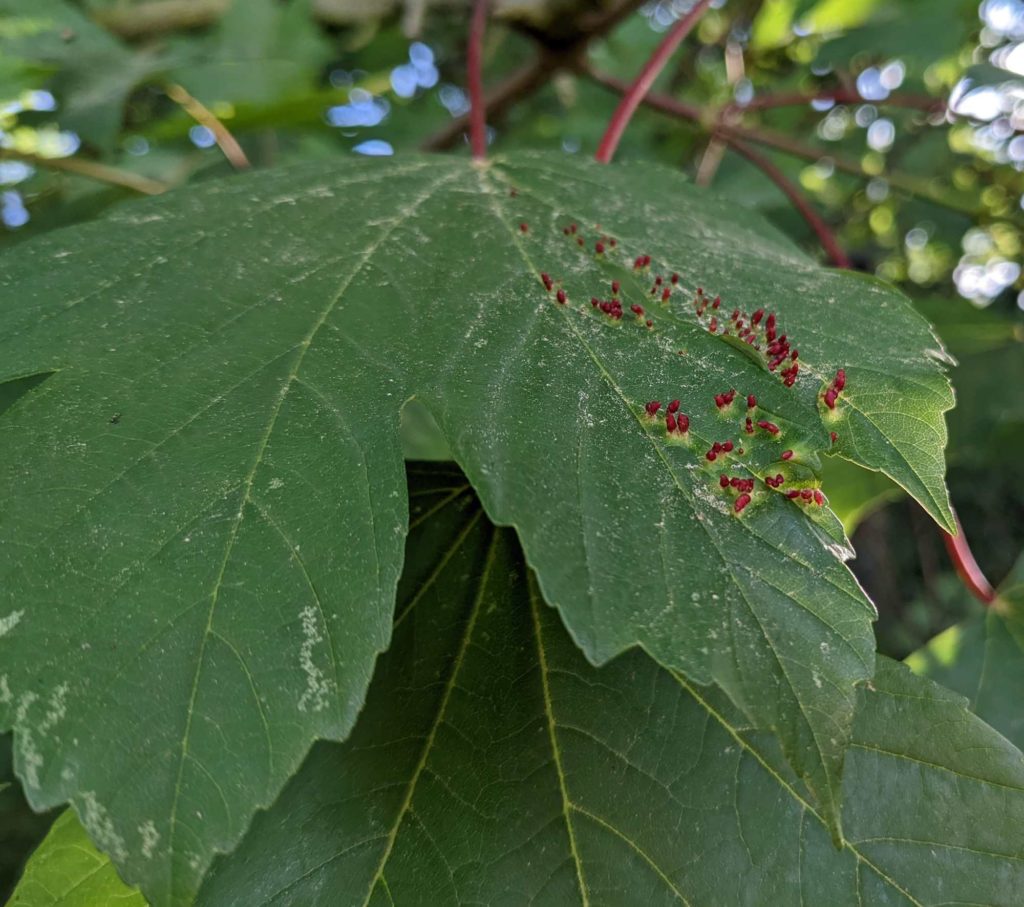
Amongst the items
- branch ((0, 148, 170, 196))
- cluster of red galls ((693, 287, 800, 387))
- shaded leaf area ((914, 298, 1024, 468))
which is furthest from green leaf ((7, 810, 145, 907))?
shaded leaf area ((914, 298, 1024, 468))

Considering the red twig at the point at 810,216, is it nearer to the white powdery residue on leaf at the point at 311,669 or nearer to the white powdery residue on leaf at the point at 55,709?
the white powdery residue on leaf at the point at 311,669

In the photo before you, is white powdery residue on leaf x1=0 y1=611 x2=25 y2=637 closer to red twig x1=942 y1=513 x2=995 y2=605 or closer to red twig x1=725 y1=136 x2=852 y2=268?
red twig x1=942 y1=513 x2=995 y2=605

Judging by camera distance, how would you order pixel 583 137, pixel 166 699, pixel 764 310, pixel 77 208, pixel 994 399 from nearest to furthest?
pixel 166 699, pixel 764 310, pixel 77 208, pixel 994 399, pixel 583 137

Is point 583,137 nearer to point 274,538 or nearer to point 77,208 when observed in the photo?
point 77,208

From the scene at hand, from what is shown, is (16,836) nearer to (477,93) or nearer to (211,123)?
(211,123)

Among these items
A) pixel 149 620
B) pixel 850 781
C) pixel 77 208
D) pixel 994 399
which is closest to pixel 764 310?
pixel 850 781

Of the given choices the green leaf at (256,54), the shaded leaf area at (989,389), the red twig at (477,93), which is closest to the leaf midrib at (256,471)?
the red twig at (477,93)

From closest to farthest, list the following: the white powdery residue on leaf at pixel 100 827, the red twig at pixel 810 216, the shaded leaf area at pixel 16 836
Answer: the white powdery residue on leaf at pixel 100 827 → the red twig at pixel 810 216 → the shaded leaf area at pixel 16 836
